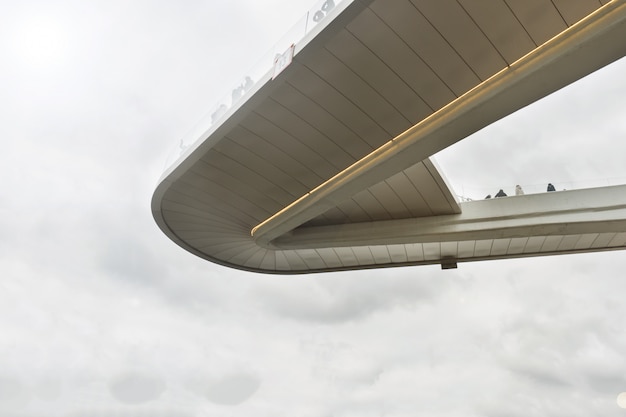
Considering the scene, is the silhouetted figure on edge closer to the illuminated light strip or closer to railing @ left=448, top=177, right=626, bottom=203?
railing @ left=448, top=177, right=626, bottom=203

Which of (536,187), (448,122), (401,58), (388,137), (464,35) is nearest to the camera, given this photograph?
(464,35)

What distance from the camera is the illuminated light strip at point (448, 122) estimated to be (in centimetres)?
610

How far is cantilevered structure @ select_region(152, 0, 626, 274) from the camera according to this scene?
20.6 ft

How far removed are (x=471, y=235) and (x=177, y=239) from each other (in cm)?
902

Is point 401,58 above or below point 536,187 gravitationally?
below

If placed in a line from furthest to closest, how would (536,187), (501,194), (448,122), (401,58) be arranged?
(501,194) < (536,187) < (448,122) < (401,58)

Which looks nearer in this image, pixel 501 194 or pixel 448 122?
pixel 448 122

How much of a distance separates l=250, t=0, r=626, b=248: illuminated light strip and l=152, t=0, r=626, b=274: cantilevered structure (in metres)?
0.02

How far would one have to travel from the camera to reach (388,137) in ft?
28.1

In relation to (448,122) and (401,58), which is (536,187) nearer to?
(448,122)

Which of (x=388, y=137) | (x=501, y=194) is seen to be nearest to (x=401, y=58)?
(x=388, y=137)

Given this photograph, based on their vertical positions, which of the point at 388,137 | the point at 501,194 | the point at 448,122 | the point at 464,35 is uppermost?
the point at 501,194

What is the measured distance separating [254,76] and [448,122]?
3.83 meters

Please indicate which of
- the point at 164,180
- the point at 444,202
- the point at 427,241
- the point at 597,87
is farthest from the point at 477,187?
the point at 164,180
